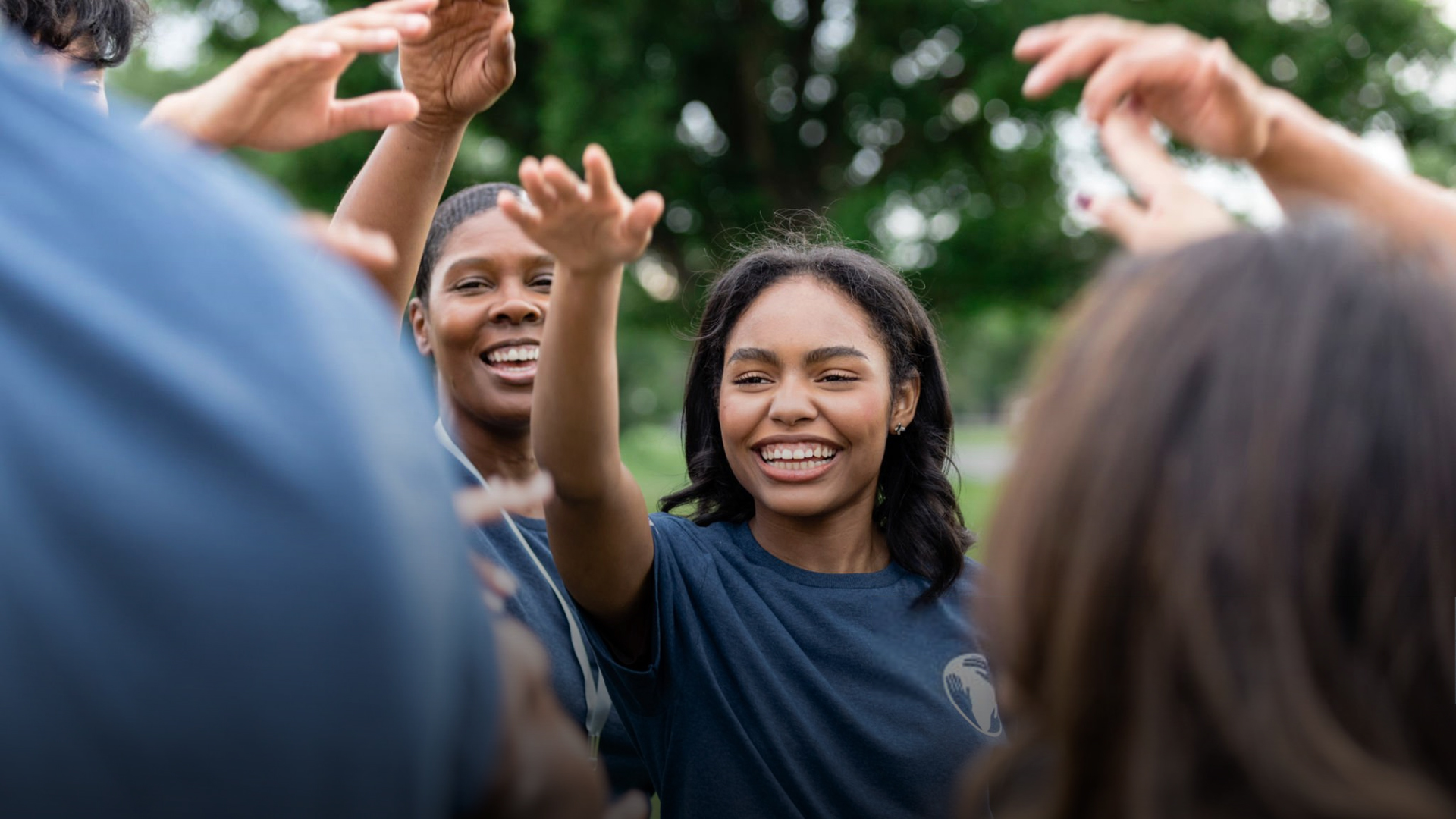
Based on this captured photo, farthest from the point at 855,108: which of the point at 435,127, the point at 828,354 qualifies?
the point at 435,127

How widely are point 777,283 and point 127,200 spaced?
6.61 ft

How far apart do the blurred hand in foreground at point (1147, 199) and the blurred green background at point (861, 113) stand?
29.5 ft

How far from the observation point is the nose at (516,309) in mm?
3014

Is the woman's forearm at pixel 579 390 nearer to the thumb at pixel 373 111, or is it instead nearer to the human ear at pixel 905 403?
the thumb at pixel 373 111

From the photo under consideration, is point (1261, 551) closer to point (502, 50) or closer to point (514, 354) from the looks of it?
point (502, 50)

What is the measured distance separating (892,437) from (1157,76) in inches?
63.5

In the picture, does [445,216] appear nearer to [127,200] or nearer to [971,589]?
[971,589]

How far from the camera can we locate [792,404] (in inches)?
103

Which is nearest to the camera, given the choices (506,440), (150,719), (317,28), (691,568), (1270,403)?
(150,719)

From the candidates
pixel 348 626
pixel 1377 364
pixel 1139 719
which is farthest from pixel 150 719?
pixel 1377 364

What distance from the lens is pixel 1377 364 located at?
41.6 inches

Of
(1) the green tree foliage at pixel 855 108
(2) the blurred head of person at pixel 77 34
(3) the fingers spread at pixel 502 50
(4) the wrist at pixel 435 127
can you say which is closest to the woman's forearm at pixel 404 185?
(4) the wrist at pixel 435 127

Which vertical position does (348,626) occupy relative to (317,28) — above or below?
below

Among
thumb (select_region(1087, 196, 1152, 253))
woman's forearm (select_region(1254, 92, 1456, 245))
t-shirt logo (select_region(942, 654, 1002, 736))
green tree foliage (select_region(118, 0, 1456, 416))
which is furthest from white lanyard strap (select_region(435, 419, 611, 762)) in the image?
green tree foliage (select_region(118, 0, 1456, 416))
